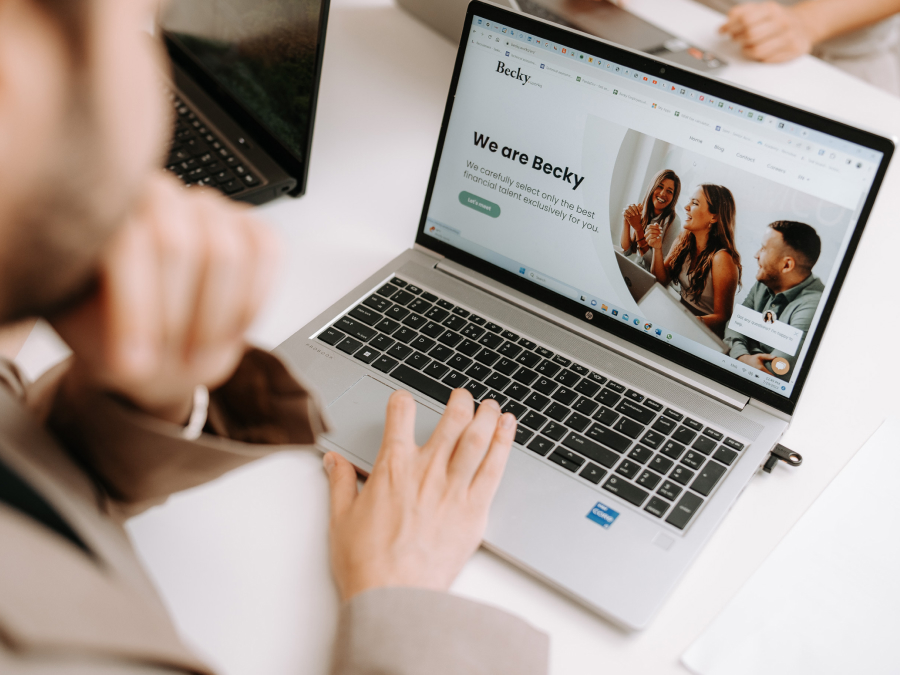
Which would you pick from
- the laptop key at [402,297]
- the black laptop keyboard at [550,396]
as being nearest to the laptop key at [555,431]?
the black laptop keyboard at [550,396]

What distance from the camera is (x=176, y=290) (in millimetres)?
270

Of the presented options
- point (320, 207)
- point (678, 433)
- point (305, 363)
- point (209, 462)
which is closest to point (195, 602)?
point (209, 462)

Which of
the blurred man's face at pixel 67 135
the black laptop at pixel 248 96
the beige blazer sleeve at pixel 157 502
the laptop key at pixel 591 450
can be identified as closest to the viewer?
the blurred man's face at pixel 67 135

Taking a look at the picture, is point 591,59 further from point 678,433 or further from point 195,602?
point 195,602

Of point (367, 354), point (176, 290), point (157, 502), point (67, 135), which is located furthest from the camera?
point (367, 354)

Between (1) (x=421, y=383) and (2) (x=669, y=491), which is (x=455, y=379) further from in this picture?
(2) (x=669, y=491)

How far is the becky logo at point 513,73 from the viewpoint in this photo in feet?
Answer: 2.33

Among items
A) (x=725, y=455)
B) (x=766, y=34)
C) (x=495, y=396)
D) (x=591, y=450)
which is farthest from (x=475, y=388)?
(x=766, y=34)

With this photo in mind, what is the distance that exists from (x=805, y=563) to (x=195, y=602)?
47 centimetres

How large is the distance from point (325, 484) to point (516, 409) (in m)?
0.18

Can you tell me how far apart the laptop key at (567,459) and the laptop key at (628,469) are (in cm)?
3

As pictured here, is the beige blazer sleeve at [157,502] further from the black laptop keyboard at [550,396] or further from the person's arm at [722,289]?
the person's arm at [722,289]

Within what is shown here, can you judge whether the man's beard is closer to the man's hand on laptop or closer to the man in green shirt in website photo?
the man's hand on laptop

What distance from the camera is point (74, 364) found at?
449 millimetres
